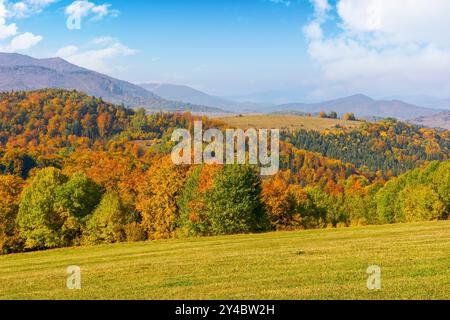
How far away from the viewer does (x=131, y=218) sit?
244 ft

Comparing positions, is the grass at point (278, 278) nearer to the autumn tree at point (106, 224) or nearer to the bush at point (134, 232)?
the autumn tree at point (106, 224)

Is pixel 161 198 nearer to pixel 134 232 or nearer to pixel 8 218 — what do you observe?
pixel 134 232

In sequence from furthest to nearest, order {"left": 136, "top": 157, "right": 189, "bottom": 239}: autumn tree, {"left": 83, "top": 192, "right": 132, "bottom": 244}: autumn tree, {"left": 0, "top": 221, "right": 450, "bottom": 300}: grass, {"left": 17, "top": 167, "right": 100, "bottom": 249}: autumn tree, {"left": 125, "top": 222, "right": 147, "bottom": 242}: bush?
1. {"left": 136, "top": 157, "right": 189, "bottom": 239}: autumn tree
2. {"left": 125, "top": 222, "right": 147, "bottom": 242}: bush
3. {"left": 83, "top": 192, "right": 132, "bottom": 244}: autumn tree
4. {"left": 17, "top": 167, "right": 100, "bottom": 249}: autumn tree
5. {"left": 0, "top": 221, "right": 450, "bottom": 300}: grass

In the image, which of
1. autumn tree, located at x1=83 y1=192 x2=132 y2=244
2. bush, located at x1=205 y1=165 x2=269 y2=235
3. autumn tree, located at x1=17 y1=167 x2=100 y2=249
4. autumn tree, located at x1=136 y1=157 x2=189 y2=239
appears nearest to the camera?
autumn tree, located at x1=17 y1=167 x2=100 y2=249

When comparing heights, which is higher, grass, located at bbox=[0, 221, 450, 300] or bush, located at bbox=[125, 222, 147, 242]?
grass, located at bbox=[0, 221, 450, 300]

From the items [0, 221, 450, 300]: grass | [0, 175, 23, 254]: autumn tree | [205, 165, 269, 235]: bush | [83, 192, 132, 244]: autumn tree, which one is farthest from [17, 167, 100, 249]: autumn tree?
[0, 221, 450, 300]: grass

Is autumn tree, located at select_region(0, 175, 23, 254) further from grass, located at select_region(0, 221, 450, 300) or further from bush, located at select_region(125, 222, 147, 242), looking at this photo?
grass, located at select_region(0, 221, 450, 300)
